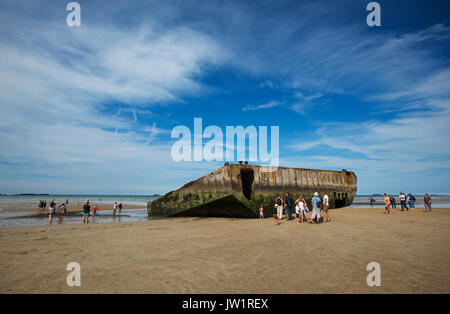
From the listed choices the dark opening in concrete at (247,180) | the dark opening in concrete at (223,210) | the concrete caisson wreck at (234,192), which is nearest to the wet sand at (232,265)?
the concrete caisson wreck at (234,192)

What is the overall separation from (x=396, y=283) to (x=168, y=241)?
656 cm

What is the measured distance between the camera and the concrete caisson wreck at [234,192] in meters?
16.2

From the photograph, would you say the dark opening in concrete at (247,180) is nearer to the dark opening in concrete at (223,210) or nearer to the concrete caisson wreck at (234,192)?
the concrete caisson wreck at (234,192)

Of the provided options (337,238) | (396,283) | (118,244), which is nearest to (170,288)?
(396,283)

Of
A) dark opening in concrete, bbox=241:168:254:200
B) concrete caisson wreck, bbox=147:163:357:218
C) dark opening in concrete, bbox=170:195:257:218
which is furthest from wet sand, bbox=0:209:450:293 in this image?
dark opening in concrete, bbox=241:168:254:200

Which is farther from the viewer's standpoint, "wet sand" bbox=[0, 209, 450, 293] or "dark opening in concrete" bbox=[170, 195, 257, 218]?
"dark opening in concrete" bbox=[170, 195, 257, 218]

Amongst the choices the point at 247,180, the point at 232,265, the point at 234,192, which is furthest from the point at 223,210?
the point at 232,265

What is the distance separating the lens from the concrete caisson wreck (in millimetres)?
16219

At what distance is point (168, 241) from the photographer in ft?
27.8

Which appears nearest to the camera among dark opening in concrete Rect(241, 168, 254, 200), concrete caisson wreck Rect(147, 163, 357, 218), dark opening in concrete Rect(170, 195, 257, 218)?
concrete caisson wreck Rect(147, 163, 357, 218)

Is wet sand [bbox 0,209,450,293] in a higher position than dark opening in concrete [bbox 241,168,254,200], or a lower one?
lower

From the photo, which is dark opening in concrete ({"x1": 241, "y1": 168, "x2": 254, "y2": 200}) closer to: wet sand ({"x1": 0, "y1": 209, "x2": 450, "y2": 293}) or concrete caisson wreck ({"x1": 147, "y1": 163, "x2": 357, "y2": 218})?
concrete caisson wreck ({"x1": 147, "y1": 163, "x2": 357, "y2": 218})

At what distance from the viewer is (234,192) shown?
16.0 metres
